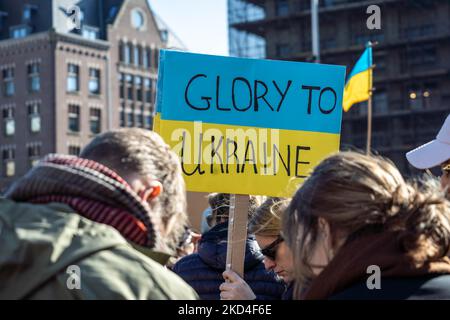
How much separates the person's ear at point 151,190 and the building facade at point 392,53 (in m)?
39.2

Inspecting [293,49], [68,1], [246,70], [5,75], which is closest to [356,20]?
[293,49]

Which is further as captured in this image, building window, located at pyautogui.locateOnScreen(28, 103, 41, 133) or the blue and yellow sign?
building window, located at pyautogui.locateOnScreen(28, 103, 41, 133)

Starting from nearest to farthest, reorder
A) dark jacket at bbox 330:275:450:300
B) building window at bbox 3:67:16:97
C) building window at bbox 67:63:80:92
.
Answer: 1. dark jacket at bbox 330:275:450:300
2. building window at bbox 67:63:80:92
3. building window at bbox 3:67:16:97

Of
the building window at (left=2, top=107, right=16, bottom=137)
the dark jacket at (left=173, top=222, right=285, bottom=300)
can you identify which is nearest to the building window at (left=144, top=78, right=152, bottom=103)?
the building window at (left=2, top=107, right=16, bottom=137)

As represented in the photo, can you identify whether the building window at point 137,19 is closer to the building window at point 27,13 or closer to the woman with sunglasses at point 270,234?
the building window at point 27,13

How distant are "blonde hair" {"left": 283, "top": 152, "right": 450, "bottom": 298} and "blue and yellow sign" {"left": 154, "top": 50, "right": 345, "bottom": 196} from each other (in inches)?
63.4

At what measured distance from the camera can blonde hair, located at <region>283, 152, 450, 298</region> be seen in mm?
2338

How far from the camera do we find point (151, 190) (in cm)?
240

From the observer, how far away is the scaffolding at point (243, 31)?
47.8m

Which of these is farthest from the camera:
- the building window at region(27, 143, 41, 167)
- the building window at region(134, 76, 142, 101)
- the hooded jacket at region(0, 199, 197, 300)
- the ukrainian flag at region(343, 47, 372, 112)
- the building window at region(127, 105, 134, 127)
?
the building window at region(134, 76, 142, 101)

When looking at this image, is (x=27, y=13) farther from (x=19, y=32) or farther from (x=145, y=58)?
(x=145, y=58)

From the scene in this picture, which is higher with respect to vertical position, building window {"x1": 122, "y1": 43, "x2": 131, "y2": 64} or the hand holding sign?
building window {"x1": 122, "y1": 43, "x2": 131, "y2": 64}

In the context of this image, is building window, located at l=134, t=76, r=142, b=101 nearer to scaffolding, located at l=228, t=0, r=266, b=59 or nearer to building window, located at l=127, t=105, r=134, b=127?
building window, located at l=127, t=105, r=134, b=127

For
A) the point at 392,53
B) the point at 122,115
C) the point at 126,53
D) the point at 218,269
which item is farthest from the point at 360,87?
the point at 126,53
